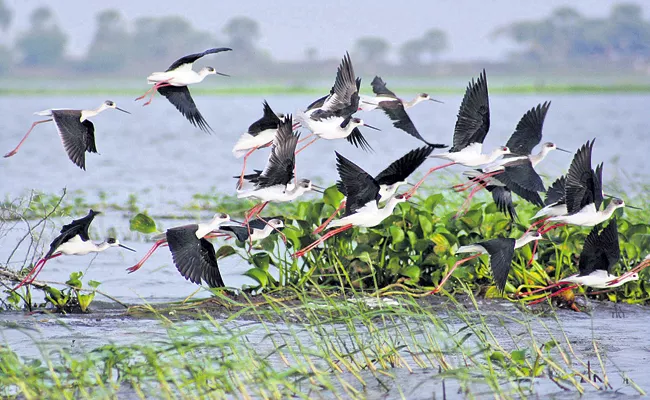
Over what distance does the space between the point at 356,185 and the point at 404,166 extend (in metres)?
0.27

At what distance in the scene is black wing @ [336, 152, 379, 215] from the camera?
20.1 feet

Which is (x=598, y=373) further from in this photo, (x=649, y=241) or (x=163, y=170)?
(x=163, y=170)

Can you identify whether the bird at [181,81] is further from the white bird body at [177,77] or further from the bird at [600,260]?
the bird at [600,260]

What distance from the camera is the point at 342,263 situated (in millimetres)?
7633

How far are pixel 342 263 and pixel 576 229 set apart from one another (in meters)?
1.61

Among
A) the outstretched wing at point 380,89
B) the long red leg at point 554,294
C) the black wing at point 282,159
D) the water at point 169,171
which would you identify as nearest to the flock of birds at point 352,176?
the black wing at point 282,159

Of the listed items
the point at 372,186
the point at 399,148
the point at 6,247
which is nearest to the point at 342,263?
the point at 372,186

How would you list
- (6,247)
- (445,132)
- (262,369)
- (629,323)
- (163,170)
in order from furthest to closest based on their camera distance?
(445,132) → (163,170) → (6,247) → (629,323) → (262,369)

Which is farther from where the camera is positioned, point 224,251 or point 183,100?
point 224,251

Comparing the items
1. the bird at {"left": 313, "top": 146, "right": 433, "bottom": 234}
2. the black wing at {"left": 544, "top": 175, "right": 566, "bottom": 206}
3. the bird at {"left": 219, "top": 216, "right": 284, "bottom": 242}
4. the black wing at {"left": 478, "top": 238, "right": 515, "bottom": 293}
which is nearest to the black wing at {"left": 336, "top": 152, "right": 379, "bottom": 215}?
the bird at {"left": 313, "top": 146, "right": 433, "bottom": 234}

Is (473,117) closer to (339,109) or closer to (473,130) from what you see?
(473,130)

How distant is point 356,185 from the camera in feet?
20.6

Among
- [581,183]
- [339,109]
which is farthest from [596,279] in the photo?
[339,109]

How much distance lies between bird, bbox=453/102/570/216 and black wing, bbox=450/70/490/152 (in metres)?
0.18
